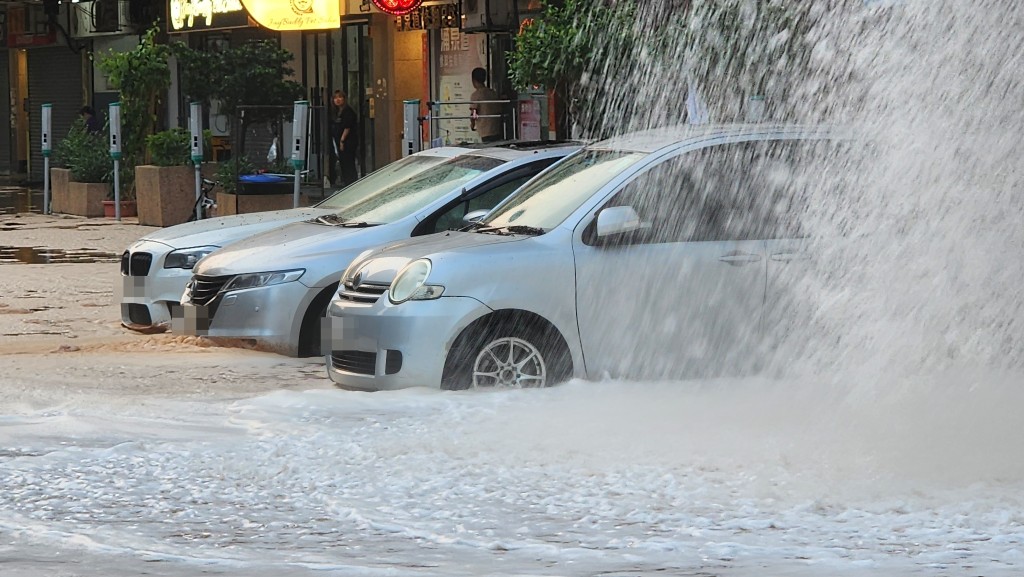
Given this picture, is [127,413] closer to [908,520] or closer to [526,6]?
[908,520]

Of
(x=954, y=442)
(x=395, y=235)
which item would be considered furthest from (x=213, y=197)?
(x=954, y=442)

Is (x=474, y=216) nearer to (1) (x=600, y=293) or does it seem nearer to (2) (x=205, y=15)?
(1) (x=600, y=293)

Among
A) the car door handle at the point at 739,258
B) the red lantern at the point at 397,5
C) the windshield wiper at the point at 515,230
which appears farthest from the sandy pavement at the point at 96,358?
the red lantern at the point at 397,5

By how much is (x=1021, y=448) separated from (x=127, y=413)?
4.34m

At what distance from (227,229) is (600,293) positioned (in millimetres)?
4347

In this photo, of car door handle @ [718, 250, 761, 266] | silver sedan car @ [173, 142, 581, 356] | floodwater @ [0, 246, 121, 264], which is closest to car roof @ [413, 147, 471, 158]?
silver sedan car @ [173, 142, 581, 356]

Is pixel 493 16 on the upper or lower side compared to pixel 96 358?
upper

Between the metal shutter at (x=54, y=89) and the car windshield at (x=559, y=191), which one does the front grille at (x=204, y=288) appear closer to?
the car windshield at (x=559, y=191)

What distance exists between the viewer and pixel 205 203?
847 inches

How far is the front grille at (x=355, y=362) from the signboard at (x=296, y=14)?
15.2 metres

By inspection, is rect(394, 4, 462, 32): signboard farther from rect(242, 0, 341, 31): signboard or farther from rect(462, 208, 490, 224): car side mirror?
rect(462, 208, 490, 224): car side mirror

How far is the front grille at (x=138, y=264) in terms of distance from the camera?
38.9ft

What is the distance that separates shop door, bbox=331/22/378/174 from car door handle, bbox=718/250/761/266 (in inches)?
825

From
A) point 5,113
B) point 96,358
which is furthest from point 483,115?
point 5,113
